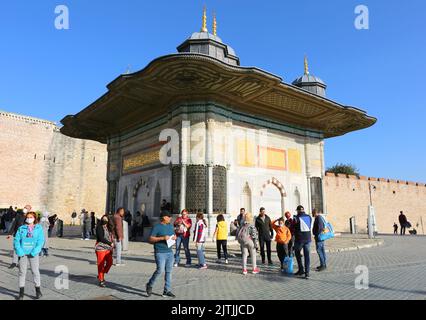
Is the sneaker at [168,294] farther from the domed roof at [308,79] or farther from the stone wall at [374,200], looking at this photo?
the stone wall at [374,200]

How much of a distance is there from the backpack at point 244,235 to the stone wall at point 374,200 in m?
25.3

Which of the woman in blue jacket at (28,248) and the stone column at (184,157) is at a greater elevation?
the stone column at (184,157)

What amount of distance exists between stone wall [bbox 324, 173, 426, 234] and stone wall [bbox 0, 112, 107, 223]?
25857mm

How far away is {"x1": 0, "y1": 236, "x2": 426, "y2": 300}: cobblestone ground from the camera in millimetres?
5355

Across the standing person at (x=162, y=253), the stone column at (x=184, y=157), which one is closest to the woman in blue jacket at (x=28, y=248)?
the standing person at (x=162, y=253)

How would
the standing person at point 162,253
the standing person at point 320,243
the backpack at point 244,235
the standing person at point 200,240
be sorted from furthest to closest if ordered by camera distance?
the standing person at point 200,240, the standing person at point 320,243, the backpack at point 244,235, the standing person at point 162,253

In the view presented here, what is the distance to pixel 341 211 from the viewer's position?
31.3m

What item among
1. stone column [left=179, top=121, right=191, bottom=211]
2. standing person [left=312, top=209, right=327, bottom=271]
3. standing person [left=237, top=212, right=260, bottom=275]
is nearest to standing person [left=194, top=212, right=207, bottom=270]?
standing person [left=237, top=212, right=260, bottom=275]

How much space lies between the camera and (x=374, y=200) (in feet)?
109

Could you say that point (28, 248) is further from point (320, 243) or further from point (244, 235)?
point (320, 243)

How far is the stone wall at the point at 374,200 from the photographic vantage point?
31156 millimetres

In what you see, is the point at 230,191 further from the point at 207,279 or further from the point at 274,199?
the point at 207,279

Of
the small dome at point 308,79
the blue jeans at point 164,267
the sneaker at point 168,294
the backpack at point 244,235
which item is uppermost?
the small dome at point 308,79
